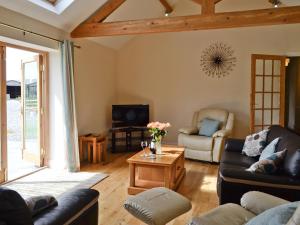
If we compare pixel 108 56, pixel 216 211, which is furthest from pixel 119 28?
pixel 216 211

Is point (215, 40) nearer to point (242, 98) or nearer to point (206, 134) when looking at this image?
point (242, 98)

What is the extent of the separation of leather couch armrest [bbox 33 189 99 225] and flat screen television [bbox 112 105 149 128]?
13.9 ft

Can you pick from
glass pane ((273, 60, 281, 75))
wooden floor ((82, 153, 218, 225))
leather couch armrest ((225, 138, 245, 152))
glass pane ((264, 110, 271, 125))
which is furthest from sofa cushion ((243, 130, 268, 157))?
glass pane ((273, 60, 281, 75))

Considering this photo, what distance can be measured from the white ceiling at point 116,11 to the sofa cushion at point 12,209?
2992mm

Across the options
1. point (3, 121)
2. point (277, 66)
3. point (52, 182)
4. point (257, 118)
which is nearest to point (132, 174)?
point (52, 182)

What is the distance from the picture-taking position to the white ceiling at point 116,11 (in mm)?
3862

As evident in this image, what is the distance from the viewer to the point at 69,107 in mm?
4562

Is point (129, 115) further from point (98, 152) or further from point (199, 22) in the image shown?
point (199, 22)

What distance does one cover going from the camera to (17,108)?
5133mm

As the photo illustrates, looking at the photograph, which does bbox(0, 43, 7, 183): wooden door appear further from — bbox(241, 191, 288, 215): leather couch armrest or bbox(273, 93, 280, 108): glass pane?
bbox(273, 93, 280, 108): glass pane

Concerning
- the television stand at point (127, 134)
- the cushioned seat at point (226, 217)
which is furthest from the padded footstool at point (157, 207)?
the television stand at point (127, 134)

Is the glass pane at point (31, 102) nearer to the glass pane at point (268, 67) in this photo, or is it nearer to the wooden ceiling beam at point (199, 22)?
the wooden ceiling beam at point (199, 22)

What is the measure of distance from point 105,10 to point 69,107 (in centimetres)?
176

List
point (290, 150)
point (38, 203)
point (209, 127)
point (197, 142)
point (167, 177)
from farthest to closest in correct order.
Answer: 1. point (209, 127)
2. point (197, 142)
3. point (167, 177)
4. point (290, 150)
5. point (38, 203)
